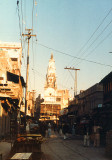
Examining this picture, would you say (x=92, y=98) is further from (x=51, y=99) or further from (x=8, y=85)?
(x=51, y=99)

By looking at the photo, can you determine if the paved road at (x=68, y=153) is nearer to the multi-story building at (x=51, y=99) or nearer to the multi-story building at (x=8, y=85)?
the multi-story building at (x=8, y=85)

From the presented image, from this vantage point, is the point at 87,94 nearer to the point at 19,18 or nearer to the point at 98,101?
the point at 98,101

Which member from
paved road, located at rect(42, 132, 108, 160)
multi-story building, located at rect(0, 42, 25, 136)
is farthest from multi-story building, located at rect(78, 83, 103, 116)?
paved road, located at rect(42, 132, 108, 160)

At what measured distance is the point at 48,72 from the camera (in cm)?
17262

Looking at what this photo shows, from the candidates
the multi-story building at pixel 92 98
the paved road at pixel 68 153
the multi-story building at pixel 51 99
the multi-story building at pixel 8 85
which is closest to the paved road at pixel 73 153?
the paved road at pixel 68 153

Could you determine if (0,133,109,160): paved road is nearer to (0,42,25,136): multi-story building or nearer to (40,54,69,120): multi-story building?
(0,42,25,136): multi-story building

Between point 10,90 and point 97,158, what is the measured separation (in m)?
21.6

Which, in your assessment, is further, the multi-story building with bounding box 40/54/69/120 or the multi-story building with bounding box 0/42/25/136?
the multi-story building with bounding box 40/54/69/120

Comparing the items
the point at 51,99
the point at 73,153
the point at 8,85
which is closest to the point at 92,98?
the point at 8,85

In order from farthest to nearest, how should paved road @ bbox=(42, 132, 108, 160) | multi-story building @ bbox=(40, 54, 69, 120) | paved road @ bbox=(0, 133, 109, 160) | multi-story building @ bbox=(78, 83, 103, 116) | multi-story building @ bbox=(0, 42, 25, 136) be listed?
1. multi-story building @ bbox=(40, 54, 69, 120)
2. multi-story building @ bbox=(78, 83, 103, 116)
3. multi-story building @ bbox=(0, 42, 25, 136)
4. paved road @ bbox=(42, 132, 108, 160)
5. paved road @ bbox=(0, 133, 109, 160)


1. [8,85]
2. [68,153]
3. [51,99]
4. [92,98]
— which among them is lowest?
[68,153]

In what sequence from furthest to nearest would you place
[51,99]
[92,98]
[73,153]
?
[51,99]
[92,98]
[73,153]

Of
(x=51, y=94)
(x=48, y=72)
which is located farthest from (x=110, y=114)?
(x=48, y=72)

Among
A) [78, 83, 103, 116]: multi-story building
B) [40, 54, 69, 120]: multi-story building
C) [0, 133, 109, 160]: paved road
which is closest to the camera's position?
[0, 133, 109, 160]: paved road
